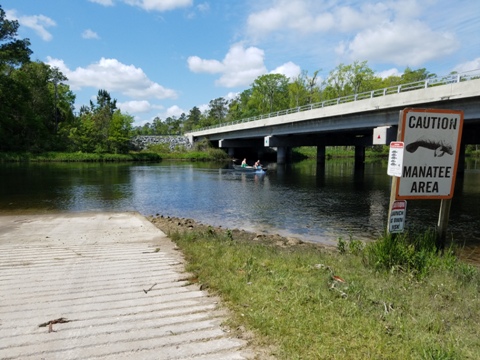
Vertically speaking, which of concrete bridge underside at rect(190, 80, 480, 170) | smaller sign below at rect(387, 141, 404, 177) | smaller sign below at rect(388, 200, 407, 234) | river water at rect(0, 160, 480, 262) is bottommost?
river water at rect(0, 160, 480, 262)

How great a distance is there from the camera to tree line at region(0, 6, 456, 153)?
197 feet

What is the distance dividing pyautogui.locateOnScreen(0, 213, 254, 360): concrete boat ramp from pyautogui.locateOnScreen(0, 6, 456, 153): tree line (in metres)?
55.1

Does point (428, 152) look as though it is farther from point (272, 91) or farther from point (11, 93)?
point (272, 91)

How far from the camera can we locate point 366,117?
2967 centimetres

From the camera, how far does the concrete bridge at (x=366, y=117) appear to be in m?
20.5

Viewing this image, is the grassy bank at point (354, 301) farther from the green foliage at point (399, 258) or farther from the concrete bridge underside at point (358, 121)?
the concrete bridge underside at point (358, 121)

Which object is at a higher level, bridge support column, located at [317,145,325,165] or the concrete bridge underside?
the concrete bridge underside

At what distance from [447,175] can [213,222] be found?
10825 millimetres

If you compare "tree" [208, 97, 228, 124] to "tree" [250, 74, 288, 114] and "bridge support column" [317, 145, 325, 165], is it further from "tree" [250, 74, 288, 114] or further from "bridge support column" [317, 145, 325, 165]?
"bridge support column" [317, 145, 325, 165]

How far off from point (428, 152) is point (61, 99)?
9510 cm

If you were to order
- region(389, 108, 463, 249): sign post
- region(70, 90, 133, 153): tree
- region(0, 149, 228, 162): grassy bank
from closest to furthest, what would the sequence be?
1. region(389, 108, 463, 249): sign post
2. region(0, 149, 228, 162): grassy bank
3. region(70, 90, 133, 153): tree

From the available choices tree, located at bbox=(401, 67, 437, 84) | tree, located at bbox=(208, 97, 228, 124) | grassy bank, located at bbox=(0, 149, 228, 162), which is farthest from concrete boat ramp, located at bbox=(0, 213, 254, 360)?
tree, located at bbox=(208, 97, 228, 124)

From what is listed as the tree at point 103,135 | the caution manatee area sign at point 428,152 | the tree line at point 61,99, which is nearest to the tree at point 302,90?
the tree line at point 61,99

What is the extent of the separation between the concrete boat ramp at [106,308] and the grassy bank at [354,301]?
0.44m
